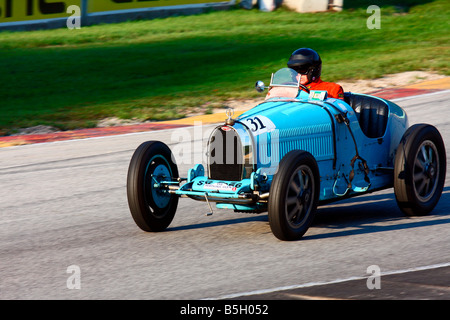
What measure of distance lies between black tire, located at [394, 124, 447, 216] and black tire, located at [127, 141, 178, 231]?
2.17 metres

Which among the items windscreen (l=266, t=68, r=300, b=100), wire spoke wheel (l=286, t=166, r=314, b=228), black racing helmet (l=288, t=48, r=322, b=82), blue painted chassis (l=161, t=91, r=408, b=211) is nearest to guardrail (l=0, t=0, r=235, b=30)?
black racing helmet (l=288, t=48, r=322, b=82)

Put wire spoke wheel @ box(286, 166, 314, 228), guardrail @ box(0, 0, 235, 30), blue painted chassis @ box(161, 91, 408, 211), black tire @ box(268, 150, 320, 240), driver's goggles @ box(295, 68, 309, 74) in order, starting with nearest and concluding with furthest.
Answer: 1. black tire @ box(268, 150, 320, 240)
2. wire spoke wheel @ box(286, 166, 314, 228)
3. blue painted chassis @ box(161, 91, 408, 211)
4. driver's goggles @ box(295, 68, 309, 74)
5. guardrail @ box(0, 0, 235, 30)

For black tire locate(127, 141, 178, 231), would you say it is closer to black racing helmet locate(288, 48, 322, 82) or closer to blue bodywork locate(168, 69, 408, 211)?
blue bodywork locate(168, 69, 408, 211)

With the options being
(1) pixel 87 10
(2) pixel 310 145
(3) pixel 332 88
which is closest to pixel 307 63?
(3) pixel 332 88

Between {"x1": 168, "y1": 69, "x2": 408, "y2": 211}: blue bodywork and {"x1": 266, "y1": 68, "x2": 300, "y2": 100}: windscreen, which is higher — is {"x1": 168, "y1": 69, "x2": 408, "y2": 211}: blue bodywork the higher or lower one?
the lower one

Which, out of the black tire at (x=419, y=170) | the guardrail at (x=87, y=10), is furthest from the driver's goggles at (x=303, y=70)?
the guardrail at (x=87, y=10)

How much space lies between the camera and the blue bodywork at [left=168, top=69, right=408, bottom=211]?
22.8 ft

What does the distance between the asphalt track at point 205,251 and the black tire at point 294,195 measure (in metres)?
0.17

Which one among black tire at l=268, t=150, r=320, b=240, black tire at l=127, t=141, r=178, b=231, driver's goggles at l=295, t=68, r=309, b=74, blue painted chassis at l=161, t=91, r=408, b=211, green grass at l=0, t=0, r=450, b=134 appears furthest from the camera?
green grass at l=0, t=0, r=450, b=134

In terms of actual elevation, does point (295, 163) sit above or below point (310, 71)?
below

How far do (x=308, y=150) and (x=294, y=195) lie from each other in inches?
27.9

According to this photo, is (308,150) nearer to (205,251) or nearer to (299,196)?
(299,196)

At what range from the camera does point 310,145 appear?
23.9 feet
